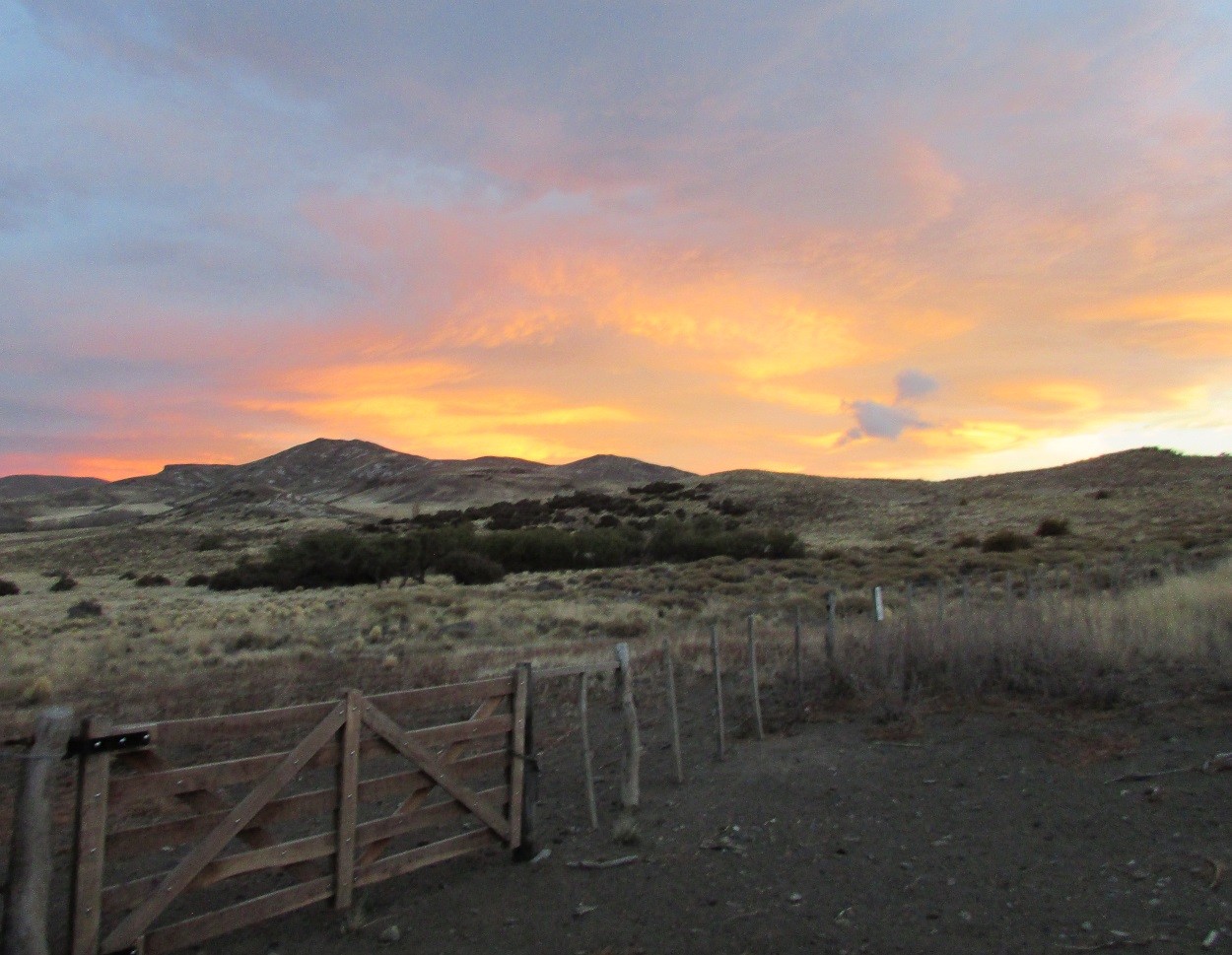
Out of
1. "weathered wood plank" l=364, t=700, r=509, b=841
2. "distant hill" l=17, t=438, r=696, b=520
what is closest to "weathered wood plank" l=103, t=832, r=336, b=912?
"weathered wood plank" l=364, t=700, r=509, b=841

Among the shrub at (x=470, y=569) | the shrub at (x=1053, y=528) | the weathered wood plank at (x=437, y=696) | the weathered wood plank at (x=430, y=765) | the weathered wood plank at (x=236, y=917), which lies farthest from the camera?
the shrub at (x=1053, y=528)

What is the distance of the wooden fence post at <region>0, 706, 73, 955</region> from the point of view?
195 inches

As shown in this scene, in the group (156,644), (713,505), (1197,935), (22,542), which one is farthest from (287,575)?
(22,542)

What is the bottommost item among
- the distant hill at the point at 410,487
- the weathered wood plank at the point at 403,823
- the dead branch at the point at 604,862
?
the dead branch at the point at 604,862

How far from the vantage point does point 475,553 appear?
1903 inches

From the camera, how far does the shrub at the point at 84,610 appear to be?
33.9 m

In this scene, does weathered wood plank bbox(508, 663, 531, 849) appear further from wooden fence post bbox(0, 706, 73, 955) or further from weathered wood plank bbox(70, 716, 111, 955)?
wooden fence post bbox(0, 706, 73, 955)

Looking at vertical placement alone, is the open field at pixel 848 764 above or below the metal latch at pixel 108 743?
below

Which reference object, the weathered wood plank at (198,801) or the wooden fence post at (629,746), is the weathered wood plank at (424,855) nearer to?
the weathered wood plank at (198,801)

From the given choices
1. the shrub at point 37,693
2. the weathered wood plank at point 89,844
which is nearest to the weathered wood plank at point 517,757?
the weathered wood plank at point 89,844

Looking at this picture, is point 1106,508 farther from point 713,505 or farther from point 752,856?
point 752,856

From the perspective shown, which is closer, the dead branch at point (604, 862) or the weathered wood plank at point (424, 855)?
the weathered wood plank at point (424, 855)

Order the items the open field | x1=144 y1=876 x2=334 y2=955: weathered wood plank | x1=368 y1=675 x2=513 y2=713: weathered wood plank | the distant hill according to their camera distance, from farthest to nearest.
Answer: the distant hill < x1=368 y1=675 x2=513 y2=713: weathered wood plank < the open field < x1=144 y1=876 x2=334 y2=955: weathered wood plank

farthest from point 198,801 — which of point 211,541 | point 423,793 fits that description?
point 211,541
